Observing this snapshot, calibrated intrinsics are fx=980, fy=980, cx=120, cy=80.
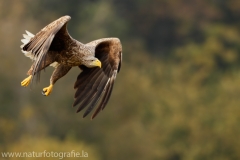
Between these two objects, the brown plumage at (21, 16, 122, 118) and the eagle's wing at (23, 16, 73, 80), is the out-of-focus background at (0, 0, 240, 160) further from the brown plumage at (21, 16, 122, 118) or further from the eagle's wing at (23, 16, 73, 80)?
the eagle's wing at (23, 16, 73, 80)

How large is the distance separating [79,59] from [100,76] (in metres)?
0.96

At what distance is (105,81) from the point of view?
15.5m

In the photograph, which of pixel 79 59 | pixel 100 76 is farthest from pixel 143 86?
pixel 79 59

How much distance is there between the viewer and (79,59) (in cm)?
1470

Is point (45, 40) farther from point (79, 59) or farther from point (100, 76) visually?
point (100, 76)

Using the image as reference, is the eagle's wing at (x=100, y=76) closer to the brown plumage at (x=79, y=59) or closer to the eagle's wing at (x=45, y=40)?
the brown plumage at (x=79, y=59)

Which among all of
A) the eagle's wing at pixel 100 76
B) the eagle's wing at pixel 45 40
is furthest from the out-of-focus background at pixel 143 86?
A: the eagle's wing at pixel 45 40

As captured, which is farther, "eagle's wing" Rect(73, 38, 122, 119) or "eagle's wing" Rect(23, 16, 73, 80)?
"eagle's wing" Rect(73, 38, 122, 119)

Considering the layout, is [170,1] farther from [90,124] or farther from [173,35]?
[90,124]

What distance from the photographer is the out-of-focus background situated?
1347 inches

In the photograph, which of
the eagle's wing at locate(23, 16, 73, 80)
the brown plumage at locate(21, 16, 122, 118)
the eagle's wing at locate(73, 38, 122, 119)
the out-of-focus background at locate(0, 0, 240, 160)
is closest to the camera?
the eagle's wing at locate(23, 16, 73, 80)

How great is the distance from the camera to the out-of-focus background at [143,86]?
3422 cm

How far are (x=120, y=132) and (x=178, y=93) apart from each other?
12.4 metres

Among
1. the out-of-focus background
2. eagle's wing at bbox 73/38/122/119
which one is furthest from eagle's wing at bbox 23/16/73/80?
the out-of-focus background
